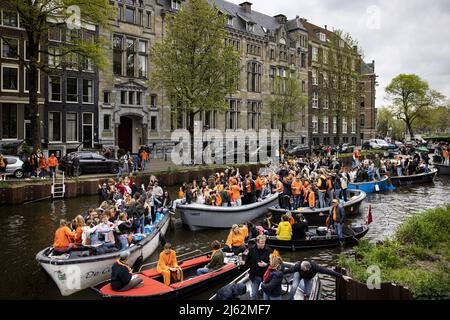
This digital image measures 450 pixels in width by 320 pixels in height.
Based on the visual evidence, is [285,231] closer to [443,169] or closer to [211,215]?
[211,215]

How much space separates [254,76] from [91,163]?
33639 millimetres

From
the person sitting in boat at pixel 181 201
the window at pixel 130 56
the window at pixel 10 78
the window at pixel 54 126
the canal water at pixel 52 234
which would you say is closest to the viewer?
the canal water at pixel 52 234

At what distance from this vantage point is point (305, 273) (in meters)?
9.77

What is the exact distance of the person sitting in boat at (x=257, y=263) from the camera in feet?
32.9

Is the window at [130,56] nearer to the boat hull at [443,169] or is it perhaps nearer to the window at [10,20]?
the window at [10,20]

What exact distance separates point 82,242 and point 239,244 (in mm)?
5243

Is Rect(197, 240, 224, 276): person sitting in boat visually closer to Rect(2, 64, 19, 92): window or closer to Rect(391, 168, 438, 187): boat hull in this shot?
Rect(391, 168, 438, 187): boat hull

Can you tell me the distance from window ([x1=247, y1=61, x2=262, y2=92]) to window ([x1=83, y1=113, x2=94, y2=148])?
2422cm

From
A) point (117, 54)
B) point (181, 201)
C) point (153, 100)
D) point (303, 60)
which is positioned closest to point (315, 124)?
point (303, 60)

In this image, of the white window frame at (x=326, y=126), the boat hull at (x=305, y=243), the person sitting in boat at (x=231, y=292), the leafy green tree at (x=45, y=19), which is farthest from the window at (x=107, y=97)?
the white window frame at (x=326, y=126)

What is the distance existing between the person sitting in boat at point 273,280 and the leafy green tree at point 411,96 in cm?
8600

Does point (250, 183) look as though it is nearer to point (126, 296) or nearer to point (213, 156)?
point (126, 296)

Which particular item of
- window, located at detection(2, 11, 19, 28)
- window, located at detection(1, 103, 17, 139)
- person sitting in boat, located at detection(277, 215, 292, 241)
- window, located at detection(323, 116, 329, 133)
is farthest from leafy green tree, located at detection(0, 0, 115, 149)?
window, located at detection(323, 116, 329, 133)

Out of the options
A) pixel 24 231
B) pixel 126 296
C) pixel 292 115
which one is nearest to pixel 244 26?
pixel 292 115
